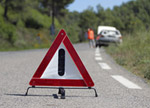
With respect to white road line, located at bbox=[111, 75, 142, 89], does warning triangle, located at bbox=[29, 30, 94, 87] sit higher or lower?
higher

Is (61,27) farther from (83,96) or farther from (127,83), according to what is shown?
(83,96)

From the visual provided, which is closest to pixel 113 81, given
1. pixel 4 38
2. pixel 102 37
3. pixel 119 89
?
pixel 119 89

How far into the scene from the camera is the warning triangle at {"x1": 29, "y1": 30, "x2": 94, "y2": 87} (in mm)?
5594

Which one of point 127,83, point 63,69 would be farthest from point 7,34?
point 63,69

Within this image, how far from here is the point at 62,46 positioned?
18.5ft

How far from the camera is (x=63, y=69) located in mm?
5652

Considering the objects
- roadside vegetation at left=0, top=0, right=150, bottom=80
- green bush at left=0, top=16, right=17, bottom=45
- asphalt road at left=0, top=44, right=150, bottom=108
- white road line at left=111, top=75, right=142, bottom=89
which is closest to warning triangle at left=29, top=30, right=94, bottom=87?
asphalt road at left=0, top=44, right=150, bottom=108

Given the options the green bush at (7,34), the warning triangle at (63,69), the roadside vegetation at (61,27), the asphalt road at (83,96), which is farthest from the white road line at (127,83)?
the green bush at (7,34)

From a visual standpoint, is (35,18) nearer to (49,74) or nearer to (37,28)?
(37,28)

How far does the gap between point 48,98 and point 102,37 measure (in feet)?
70.3

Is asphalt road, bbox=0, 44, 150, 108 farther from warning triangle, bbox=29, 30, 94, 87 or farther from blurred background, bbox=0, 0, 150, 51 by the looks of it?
blurred background, bbox=0, 0, 150, 51

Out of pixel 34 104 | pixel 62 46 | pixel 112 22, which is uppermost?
pixel 62 46

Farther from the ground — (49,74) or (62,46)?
(62,46)

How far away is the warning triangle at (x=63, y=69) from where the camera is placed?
5.59 m
